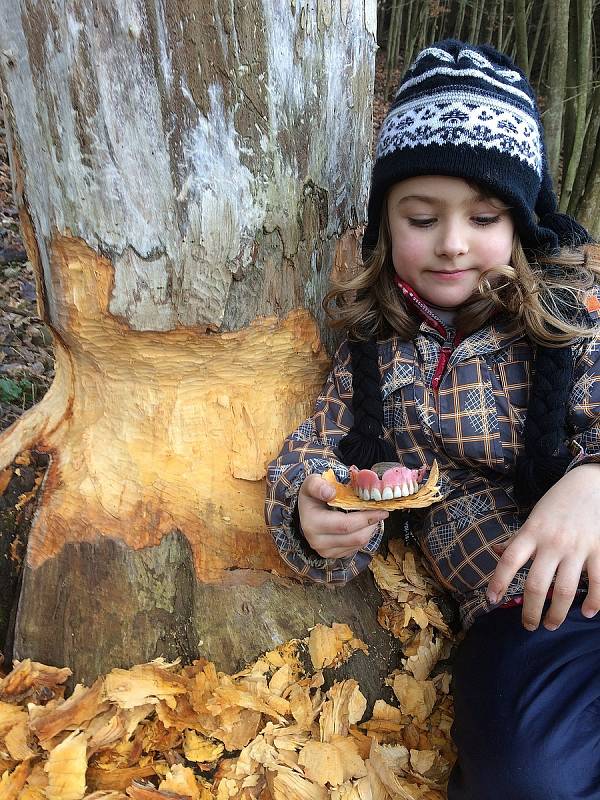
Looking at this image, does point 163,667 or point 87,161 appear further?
point 163,667

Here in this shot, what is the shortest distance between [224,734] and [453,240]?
1426mm

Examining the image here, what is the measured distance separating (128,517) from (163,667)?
1.40 ft

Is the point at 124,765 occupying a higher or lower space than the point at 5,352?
lower

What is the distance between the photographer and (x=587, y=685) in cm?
147

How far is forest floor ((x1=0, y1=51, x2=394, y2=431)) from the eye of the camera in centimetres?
331

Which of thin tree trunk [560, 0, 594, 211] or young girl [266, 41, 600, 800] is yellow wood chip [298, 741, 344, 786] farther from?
thin tree trunk [560, 0, 594, 211]

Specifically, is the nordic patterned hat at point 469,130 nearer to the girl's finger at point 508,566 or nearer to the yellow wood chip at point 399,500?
the yellow wood chip at point 399,500

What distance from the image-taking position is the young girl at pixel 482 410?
1408 millimetres

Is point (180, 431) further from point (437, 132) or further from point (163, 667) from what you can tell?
point (437, 132)

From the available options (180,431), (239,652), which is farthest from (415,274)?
(239,652)

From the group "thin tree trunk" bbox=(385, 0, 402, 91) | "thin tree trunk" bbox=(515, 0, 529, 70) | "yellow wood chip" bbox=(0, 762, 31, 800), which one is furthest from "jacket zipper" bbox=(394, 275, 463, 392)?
"thin tree trunk" bbox=(385, 0, 402, 91)

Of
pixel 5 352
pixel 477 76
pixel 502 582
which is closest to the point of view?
pixel 502 582

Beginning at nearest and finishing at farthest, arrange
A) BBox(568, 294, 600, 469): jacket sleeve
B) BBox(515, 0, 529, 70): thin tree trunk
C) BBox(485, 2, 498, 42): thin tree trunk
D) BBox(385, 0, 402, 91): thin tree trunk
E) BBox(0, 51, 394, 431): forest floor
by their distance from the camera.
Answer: BBox(568, 294, 600, 469): jacket sleeve < BBox(0, 51, 394, 431): forest floor < BBox(515, 0, 529, 70): thin tree trunk < BBox(485, 2, 498, 42): thin tree trunk < BBox(385, 0, 402, 91): thin tree trunk

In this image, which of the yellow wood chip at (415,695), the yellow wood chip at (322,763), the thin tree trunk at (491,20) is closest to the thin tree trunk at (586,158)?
the yellow wood chip at (415,695)
